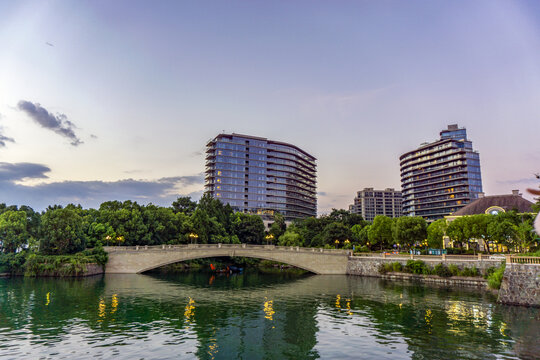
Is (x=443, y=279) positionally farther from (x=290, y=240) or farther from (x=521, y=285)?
(x=290, y=240)

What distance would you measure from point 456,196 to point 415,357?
461 feet

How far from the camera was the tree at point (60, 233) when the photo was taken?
60.9 m

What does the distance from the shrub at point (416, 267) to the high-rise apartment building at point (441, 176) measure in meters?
96.0

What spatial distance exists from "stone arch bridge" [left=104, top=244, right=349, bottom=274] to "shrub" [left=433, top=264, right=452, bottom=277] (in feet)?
62.9

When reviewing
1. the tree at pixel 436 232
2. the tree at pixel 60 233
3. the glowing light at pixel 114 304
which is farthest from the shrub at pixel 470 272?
the tree at pixel 60 233

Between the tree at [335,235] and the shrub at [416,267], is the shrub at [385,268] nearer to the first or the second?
the shrub at [416,267]

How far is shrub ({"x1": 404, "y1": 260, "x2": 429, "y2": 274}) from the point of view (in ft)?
190

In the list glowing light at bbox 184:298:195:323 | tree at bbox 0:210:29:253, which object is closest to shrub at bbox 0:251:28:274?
tree at bbox 0:210:29:253

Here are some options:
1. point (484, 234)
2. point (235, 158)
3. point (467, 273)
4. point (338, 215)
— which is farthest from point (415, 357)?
point (235, 158)

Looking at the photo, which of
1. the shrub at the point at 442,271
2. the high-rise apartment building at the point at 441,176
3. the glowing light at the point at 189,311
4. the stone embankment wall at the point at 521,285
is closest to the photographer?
the glowing light at the point at 189,311

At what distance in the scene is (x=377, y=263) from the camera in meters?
65.7

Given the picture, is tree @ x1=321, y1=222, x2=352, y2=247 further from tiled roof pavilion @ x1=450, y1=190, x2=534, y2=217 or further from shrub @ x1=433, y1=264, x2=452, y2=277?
shrub @ x1=433, y1=264, x2=452, y2=277

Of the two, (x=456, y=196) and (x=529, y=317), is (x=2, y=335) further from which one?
(x=456, y=196)

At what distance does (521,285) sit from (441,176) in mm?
126221
